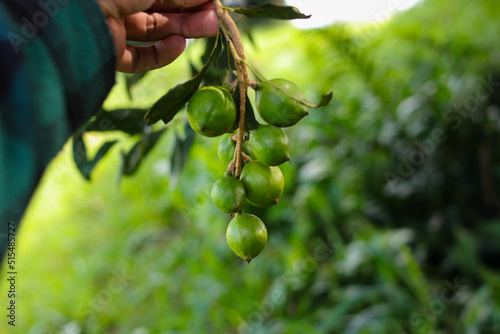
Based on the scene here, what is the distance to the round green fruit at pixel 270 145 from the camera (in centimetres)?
49

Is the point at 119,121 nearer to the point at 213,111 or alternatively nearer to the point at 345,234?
the point at 213,111

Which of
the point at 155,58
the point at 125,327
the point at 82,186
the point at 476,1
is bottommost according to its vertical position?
the point at 82,186

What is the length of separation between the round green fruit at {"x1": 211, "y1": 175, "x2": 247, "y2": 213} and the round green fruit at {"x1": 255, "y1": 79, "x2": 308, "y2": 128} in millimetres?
84

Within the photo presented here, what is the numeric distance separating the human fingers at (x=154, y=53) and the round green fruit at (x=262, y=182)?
0.88 feet

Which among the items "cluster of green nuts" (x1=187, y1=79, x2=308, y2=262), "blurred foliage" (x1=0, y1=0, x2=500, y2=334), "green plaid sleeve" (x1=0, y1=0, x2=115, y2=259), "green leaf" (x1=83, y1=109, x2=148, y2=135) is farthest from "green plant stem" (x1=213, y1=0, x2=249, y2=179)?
"blurred foliage" (x1=0, y1=0, x2=500, y2=334)

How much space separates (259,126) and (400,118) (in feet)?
5.84

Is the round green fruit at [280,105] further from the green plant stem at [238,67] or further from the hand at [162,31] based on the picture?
the hand at [162,31]

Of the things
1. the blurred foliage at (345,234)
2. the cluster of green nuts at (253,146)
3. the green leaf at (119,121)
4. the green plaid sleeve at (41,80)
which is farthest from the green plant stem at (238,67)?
the blurred foliage at (345,234)

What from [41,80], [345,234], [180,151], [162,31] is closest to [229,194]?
[41,80]

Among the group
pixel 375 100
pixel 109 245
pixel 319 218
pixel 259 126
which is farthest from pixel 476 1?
pixel 259 126

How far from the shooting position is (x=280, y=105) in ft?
1.63

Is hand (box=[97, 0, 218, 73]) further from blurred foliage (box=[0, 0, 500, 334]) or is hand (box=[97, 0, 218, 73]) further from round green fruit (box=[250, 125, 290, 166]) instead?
blurred foliage (box=[0, 0, 500, 334])

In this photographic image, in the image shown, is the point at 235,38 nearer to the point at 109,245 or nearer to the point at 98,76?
the point at 98,76

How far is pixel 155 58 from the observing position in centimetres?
68
